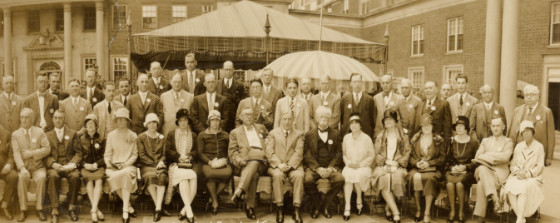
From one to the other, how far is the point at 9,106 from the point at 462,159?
687 centimetres

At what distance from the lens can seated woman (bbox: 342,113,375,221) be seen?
250 inches

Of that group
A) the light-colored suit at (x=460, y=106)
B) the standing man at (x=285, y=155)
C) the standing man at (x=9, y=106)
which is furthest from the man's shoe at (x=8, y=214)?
the light-colored suit at (x=460, y=106)

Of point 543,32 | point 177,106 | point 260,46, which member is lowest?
point 177,106

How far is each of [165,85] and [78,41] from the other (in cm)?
2054

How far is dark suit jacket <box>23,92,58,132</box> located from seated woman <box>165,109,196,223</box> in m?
2.05

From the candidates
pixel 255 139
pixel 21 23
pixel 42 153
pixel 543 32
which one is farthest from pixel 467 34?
pixel 21 23

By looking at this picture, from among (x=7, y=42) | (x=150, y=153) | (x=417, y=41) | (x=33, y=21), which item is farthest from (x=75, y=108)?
(x=33, y=21)

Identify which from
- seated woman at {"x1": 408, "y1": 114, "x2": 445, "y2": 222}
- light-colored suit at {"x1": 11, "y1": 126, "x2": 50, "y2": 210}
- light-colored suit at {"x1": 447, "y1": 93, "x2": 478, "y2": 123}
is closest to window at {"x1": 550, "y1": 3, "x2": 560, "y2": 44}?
light-colored suit at {"x1": 447, "y1": 93, "x2": 478, "y2": 123}

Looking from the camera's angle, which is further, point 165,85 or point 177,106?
point 165,85

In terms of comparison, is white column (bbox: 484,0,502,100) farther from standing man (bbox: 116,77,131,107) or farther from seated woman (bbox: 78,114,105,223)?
seated woman (bbox: 78,114,105,223)

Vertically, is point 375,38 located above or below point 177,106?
above

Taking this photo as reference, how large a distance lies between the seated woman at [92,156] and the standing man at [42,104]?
968 millimetres

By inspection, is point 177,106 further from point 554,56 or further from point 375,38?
point 375,38

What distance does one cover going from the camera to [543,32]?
17578 millimetres
